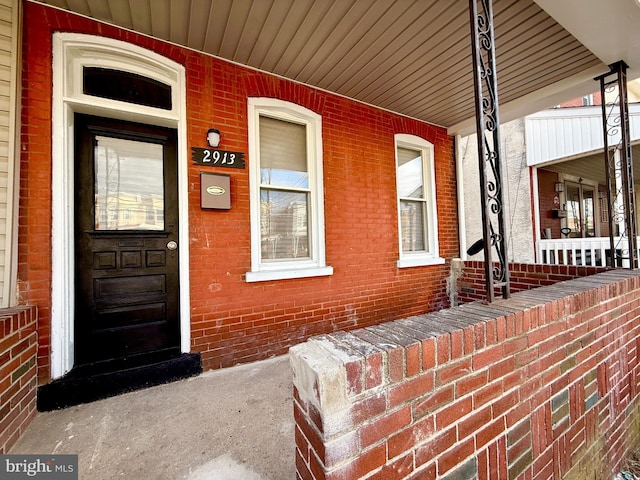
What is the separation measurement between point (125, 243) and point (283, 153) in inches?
72.9

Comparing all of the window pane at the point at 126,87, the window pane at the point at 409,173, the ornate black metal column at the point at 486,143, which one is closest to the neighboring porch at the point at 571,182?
the window pane at the point at 409,173

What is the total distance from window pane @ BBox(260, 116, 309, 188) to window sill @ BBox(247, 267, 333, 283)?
1.00 m

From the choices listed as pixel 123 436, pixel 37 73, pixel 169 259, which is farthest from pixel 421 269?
pixel 37 73

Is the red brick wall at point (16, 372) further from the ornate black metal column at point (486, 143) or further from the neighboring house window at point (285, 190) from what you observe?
the ornate black metal column at point (486, 143)

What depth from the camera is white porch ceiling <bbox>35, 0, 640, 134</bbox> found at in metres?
2.21

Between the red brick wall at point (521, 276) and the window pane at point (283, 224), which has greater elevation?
the window pane at point (283, 224)

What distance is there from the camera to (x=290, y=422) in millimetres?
1832

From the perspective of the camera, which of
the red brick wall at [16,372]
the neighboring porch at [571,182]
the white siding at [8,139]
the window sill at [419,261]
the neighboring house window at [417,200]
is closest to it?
the red brick wall at [16,372]

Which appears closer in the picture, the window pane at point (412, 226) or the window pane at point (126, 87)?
the window pane at point (126, 87)

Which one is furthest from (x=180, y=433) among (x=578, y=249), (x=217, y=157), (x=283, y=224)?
(x=578, y=249)

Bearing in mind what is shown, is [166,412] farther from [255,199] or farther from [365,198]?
[365,198]

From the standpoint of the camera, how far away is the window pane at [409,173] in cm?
420

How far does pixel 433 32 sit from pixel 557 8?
3.02ft

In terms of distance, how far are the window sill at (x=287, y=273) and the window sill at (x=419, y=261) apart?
124cm
